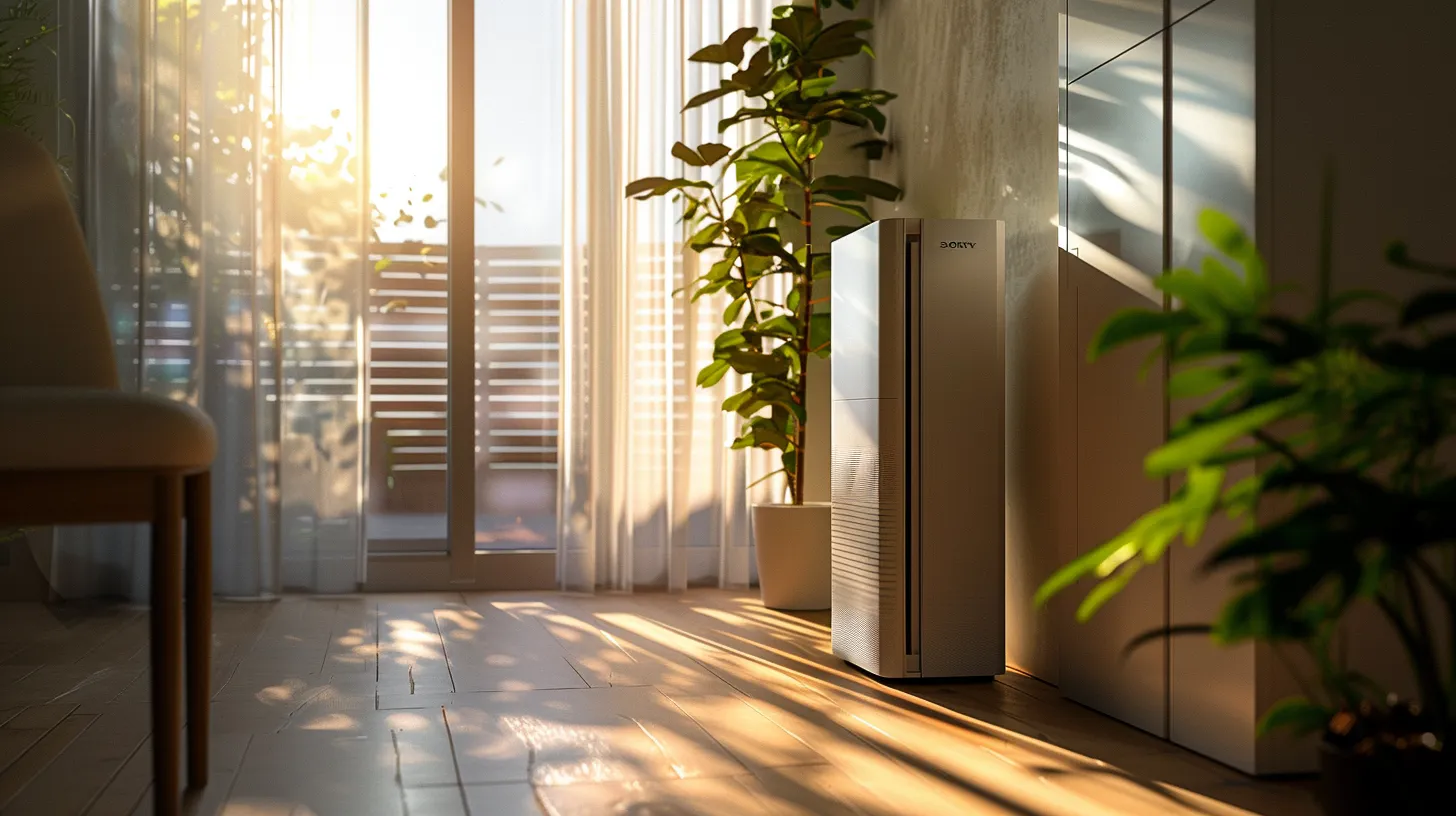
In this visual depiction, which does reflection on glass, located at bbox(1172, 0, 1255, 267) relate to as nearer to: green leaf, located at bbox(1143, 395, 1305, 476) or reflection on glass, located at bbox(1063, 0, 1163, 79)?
reflection on glass, located at bbox(1063, 0, 1163, 79)

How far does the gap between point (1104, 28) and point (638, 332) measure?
1.90 m

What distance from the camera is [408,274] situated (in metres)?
3.70

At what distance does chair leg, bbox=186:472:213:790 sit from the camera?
164 cm

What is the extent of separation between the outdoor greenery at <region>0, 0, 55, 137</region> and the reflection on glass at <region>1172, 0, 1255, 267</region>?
8.93 feet

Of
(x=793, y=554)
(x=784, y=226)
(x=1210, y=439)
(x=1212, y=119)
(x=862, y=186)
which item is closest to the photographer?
(x=1210, y=439)

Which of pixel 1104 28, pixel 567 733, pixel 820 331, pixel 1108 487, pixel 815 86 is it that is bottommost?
pixel 567 733

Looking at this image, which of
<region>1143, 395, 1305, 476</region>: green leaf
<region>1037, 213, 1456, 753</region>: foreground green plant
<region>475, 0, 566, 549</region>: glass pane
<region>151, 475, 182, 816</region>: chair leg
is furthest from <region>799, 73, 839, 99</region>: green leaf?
<region>1143, 395, 1305, 476</region>: green leaf

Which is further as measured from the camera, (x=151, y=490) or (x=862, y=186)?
(x=862, y=186)

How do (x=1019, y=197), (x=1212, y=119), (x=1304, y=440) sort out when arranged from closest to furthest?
(x=1304, y=440) → (x=1212, y=119) → (x=1019, y=197)

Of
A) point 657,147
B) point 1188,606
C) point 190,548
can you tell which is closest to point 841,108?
point 657,147

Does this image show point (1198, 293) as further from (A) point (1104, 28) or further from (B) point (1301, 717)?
(A) point (1104, 28)

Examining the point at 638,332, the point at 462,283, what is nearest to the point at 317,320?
the point at 462,283

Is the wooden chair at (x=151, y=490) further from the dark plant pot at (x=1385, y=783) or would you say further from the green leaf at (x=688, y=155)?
the green leaf at (x=688, y=155)

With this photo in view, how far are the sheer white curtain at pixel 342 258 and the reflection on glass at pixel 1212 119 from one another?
6.70 feet
